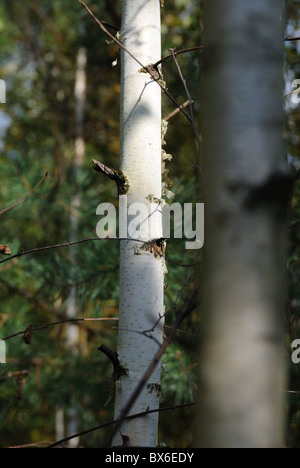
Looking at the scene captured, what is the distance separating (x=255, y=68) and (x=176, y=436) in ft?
8.97

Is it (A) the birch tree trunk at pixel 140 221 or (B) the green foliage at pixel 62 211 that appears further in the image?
(B) the green foliage at pixel 62 211

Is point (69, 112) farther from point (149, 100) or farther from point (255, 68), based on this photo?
point (255, 68)

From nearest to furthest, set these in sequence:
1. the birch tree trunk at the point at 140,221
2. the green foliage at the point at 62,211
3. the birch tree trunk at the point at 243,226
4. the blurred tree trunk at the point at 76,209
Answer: the birch tree trunk at the point at 243,226 < the birch tree trunk at the point at 140,221 < the green foliage at the point at 62,211 < the blurred tree trunk at the point at 76,209

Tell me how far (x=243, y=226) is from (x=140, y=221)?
50 cm

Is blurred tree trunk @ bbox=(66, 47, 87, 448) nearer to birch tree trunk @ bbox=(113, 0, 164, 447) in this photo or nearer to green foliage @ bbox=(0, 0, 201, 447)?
green foliage @ bbox=(0, 0, 201, 447)

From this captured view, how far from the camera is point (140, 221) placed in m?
0.85

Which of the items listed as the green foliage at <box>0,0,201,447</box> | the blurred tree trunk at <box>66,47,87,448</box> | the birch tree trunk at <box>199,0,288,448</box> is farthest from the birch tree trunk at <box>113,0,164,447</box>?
the blurred tree trunk at <box>66,47,87,448</box>

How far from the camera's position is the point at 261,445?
341 mm

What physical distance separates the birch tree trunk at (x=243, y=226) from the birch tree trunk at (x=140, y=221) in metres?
0.42

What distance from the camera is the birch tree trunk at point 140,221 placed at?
2.61ft

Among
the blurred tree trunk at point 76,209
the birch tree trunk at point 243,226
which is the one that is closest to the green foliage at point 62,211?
the blurred tree trunk at point 76,209

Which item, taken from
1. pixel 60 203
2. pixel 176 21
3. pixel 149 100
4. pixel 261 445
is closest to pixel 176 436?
pixel 60 203

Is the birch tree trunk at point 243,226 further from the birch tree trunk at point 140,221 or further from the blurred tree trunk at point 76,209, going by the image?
the blurred tree trunk at point 76,209

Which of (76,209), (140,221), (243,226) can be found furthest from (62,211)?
(243,226)
